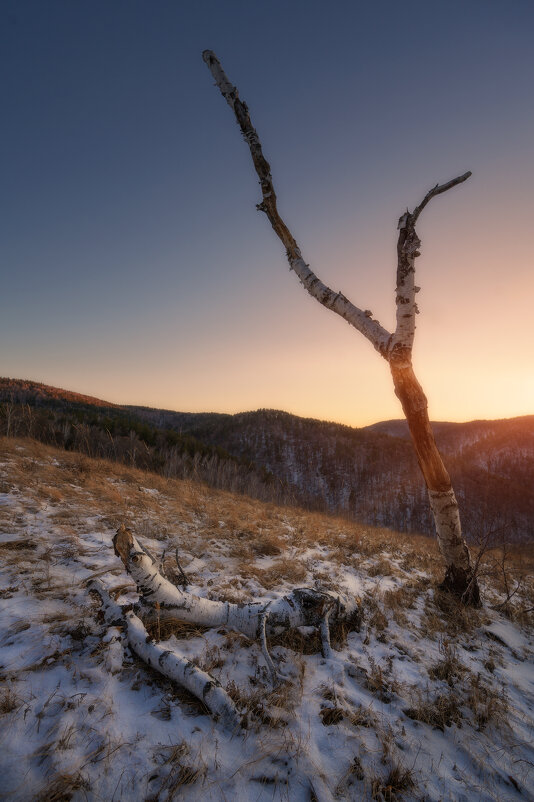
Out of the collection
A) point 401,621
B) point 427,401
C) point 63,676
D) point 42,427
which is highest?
point 427,401

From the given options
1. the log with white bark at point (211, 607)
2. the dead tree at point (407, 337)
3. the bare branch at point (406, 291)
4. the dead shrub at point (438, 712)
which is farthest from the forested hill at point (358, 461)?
the dead shrub at point (438, 712)

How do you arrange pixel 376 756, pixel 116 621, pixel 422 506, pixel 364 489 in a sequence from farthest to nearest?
pixel 364 489, pixel 422 506, pixel 116 621, pixel 376 756

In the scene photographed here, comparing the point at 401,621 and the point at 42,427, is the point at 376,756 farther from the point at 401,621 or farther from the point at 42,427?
the point at 42,427

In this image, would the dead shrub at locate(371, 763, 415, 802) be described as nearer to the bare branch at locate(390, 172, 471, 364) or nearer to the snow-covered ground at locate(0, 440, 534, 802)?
the snow-covered ground at locate(0, 440, 534, 802)

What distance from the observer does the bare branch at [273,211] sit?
4793 millimetres

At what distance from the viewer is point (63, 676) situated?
2318mm

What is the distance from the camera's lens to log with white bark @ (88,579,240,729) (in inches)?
82.9

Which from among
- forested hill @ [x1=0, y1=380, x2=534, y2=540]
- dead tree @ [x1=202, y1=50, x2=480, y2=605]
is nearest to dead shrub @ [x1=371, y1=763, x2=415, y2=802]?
dead tree @ [x1=202, y1=50, x2=480, y2=605]

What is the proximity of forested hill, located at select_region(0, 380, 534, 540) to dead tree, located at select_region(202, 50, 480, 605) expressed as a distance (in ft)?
73.6

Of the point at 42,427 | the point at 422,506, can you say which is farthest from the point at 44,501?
the point at 422,506

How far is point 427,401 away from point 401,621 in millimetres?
3056

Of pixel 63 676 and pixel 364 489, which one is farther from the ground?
pixel 63 676

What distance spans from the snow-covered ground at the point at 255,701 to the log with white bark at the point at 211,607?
222mm

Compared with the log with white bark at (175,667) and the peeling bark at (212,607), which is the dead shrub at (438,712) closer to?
the peeling bark at (212,607)
